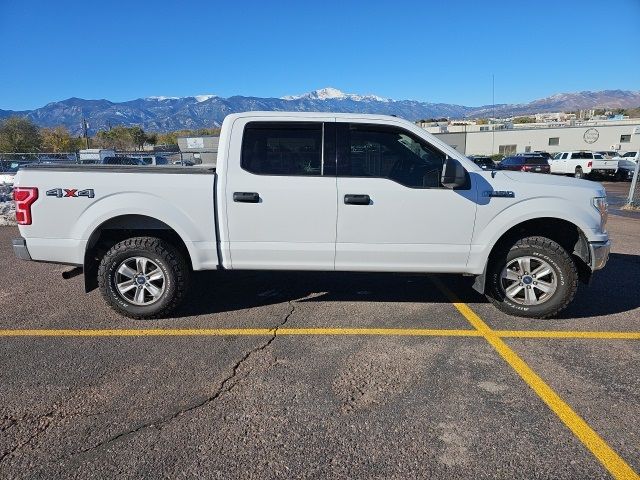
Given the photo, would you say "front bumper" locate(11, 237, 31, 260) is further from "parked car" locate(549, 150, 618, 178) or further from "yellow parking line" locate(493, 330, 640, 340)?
"parked car" locate(549, 150, 618, 178)

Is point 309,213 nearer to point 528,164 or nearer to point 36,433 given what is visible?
point 36,433

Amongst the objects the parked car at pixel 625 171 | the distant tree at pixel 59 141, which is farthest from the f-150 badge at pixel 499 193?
the distant tree at pixel 59 141

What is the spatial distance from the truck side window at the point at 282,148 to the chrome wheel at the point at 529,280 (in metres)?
2.17

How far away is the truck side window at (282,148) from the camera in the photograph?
420cm

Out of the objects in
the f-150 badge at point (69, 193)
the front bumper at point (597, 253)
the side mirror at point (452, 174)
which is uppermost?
the side mirror at point (452, 174)

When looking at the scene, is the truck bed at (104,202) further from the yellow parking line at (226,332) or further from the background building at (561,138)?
the background building at (561,138)

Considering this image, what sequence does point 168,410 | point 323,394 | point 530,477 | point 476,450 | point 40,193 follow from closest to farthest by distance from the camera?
point 530,477, point 476,450, point 168,410, point 323,394, point 40,193

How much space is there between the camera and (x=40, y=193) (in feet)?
13.5

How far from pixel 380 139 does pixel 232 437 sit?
2950mm

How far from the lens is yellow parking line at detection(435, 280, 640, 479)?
2381 mm

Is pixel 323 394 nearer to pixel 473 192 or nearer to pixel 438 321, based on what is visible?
pixel 438 321

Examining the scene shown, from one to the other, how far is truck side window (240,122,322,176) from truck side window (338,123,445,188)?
25 cm

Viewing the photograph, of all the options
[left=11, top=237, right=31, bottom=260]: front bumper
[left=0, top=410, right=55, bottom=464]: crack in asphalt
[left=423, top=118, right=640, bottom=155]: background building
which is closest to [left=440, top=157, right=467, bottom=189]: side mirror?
[left=0, top=410, right=55, bottom=464]: crack in asphalt

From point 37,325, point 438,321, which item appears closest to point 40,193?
point 37,325
